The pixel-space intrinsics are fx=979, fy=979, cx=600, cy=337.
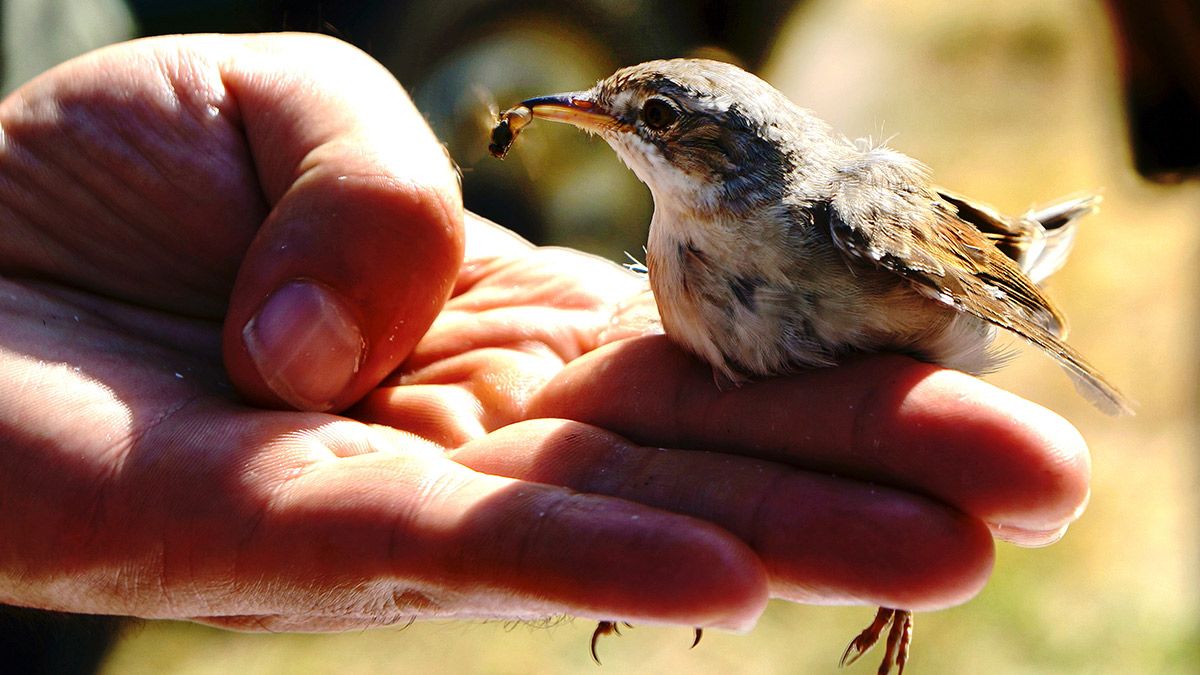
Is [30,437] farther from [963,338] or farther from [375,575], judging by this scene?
[963,338]

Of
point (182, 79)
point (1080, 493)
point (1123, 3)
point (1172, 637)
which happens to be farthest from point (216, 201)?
point (1123, 3)

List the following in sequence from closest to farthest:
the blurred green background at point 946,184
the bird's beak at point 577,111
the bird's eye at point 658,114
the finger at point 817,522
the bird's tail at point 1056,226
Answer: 1. the finger at point 817,522
2. the bird's eye at point 658,114
3. the bird's beak at point 577,111
4. the bird's tail at point 1056,226
5. the blurred green background at point 946,184

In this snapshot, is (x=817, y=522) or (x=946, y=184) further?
(x=946, y=184)

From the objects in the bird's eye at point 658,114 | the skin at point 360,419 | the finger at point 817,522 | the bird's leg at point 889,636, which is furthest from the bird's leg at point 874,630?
the bird's eye at point 658,114

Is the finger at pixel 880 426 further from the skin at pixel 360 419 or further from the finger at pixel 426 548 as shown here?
the finger at pixel 426 548

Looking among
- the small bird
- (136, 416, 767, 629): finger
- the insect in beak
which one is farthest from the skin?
the insect in beak

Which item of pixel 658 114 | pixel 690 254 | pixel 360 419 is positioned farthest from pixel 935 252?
pixel 360 419

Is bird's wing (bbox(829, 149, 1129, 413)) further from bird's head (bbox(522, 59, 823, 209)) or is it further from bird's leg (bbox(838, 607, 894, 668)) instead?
bird's leg (bbox(838, 607, 894, 668))

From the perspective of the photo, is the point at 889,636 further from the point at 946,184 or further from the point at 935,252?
the point at 946,184
